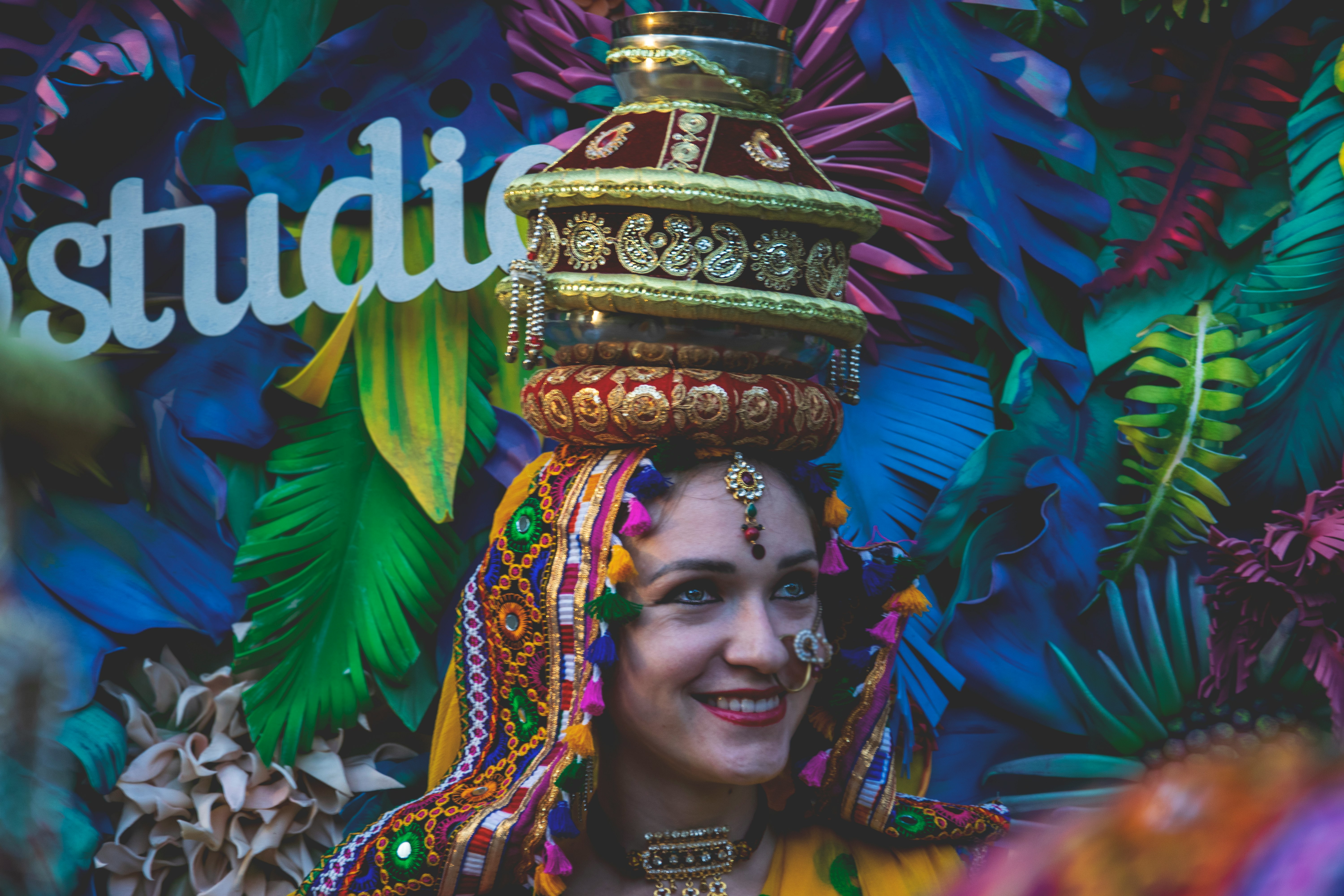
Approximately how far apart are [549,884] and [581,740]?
228 mm

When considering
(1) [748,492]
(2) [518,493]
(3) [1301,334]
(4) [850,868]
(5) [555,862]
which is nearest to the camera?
(5) [555,862]

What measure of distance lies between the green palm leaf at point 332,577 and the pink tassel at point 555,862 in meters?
1.13

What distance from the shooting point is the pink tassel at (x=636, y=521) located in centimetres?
207

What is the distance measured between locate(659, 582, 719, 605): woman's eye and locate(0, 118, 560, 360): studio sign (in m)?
1.26

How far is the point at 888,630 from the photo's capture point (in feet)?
7.59

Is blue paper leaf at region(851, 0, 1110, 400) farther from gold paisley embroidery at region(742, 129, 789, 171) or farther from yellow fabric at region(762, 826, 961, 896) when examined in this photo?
yellow fabric at region(762, 826, 961, 896)

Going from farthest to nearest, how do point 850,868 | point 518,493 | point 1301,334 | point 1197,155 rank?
point 1197,155
point 1301,334
point 518,493
point 850,868

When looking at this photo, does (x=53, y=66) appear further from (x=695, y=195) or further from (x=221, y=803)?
(x=695, y=195)

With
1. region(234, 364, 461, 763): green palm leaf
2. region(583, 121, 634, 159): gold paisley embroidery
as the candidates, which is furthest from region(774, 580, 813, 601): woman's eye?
region(234, 364, 461, 763): green palm leaf

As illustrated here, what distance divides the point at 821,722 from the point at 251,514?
154cm

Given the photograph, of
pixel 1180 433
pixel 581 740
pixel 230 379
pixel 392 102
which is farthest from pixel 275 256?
pixel 1180 433

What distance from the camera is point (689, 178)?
2.11 metres

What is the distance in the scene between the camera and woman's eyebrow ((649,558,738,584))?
208 cm

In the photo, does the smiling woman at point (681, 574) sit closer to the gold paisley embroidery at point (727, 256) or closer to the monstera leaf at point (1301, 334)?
the gold paisley embroidery at point (727, 256)
